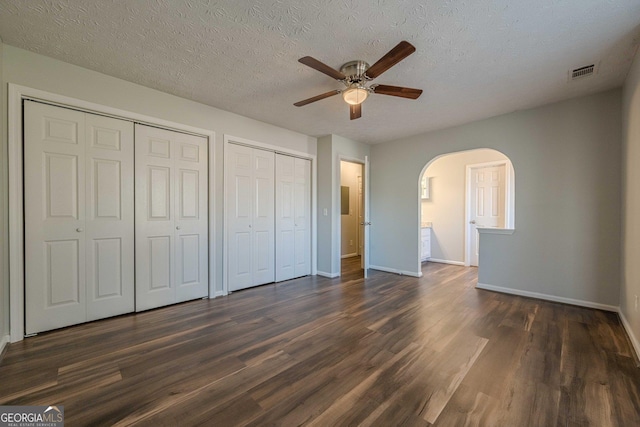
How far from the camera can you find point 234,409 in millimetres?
1523

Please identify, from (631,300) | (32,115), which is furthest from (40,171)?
(631,300)

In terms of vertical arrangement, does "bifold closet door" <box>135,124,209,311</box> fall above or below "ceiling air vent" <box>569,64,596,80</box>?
below

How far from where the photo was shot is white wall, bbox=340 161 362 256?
6754mm

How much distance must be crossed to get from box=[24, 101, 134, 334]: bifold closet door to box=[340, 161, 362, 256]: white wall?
4700mm

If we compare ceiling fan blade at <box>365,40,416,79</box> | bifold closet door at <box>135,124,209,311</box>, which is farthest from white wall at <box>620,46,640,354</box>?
bifold closet door at <box>135,124,209,311</box>

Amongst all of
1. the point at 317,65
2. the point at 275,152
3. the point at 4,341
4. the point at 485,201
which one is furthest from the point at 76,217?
the point at 485,201

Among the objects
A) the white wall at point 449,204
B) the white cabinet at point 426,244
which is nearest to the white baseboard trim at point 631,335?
the white wall at point 449,204

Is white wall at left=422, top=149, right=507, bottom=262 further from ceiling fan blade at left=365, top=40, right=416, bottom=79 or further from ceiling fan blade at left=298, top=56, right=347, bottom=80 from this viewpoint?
ceiling fan blade at left=298, top=56, right=347, bottom=80

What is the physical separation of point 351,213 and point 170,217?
4545 millimetres

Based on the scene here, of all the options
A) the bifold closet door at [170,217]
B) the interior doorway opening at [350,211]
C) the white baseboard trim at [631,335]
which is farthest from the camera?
the interior doorway opening at [350,211]

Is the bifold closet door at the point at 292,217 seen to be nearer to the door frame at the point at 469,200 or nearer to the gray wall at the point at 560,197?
the gray wall at the point at 560,197

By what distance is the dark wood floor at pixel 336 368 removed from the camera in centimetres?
149

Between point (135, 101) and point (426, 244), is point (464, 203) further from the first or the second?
point (135, 101)

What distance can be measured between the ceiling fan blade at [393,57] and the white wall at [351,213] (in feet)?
15.0
